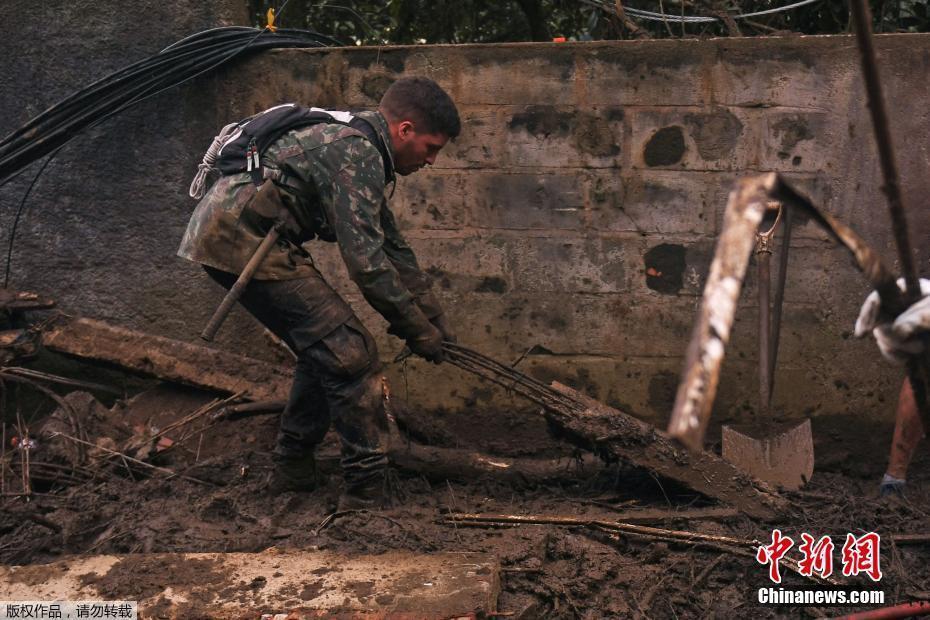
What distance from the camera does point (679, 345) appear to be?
15.5ft

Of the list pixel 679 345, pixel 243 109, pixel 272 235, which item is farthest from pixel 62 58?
pixel 679 345

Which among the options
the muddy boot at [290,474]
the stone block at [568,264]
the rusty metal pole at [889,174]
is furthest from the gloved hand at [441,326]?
the rusty metal pole at [889,174]

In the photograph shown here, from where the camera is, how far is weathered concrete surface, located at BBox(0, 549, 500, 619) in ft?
10.2

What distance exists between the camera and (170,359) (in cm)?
476

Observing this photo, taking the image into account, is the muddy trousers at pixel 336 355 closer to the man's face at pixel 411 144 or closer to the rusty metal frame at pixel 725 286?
the man's face at pixel 411 144

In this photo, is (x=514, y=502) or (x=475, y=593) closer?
(x=475, y=593)

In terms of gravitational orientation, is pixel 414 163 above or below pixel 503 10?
below

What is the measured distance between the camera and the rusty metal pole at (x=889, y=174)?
1755 mm

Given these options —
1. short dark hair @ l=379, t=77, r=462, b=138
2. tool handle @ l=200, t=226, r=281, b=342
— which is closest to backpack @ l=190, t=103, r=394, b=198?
short dark hair @ l=379, t=77, r=462, b=138

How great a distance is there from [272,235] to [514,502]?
1478mm

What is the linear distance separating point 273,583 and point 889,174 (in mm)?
2292

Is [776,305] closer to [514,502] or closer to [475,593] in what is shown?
[514,502]

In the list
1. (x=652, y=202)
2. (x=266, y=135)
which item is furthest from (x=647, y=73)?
(x=266, y=135)

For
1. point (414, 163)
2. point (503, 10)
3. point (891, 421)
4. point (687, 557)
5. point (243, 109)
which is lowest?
point (687, 557)
